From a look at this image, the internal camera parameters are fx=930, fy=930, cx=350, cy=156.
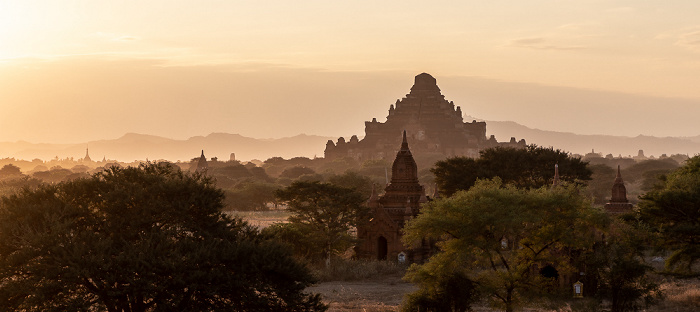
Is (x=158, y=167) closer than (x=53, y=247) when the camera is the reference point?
No

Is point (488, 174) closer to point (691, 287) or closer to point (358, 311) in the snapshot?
point (691, 287)

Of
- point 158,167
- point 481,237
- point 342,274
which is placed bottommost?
point 342,274

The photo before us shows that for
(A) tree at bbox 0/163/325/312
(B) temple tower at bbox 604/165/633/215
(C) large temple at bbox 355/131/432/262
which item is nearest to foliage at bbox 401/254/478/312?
(A) tree at bbox 0/163/325/312

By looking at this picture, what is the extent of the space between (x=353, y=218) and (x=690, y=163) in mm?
19023

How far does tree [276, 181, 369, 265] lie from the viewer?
5234 centimetres

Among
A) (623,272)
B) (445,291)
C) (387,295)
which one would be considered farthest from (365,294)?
(623,272)

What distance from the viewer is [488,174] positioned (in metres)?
75.2

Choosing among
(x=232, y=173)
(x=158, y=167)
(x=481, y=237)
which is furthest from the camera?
(x=232, y=173)

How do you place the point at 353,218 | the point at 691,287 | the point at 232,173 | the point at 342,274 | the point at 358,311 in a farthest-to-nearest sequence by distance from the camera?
1. the point at 232,173
2. the point at 353,218
3. the point at 342,274
4. the point at 691,287
5. the point at 358,311

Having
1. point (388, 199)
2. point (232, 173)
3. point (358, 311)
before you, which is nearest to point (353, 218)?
point (388, 199)

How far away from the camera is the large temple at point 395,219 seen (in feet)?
178

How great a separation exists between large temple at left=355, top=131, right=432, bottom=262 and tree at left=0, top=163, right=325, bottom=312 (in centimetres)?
2591

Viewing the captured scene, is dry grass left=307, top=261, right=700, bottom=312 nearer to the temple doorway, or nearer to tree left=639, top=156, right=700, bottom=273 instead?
tree left=639, top=156, right=700, bottom=273

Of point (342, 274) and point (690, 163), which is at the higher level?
point (690, 163)
